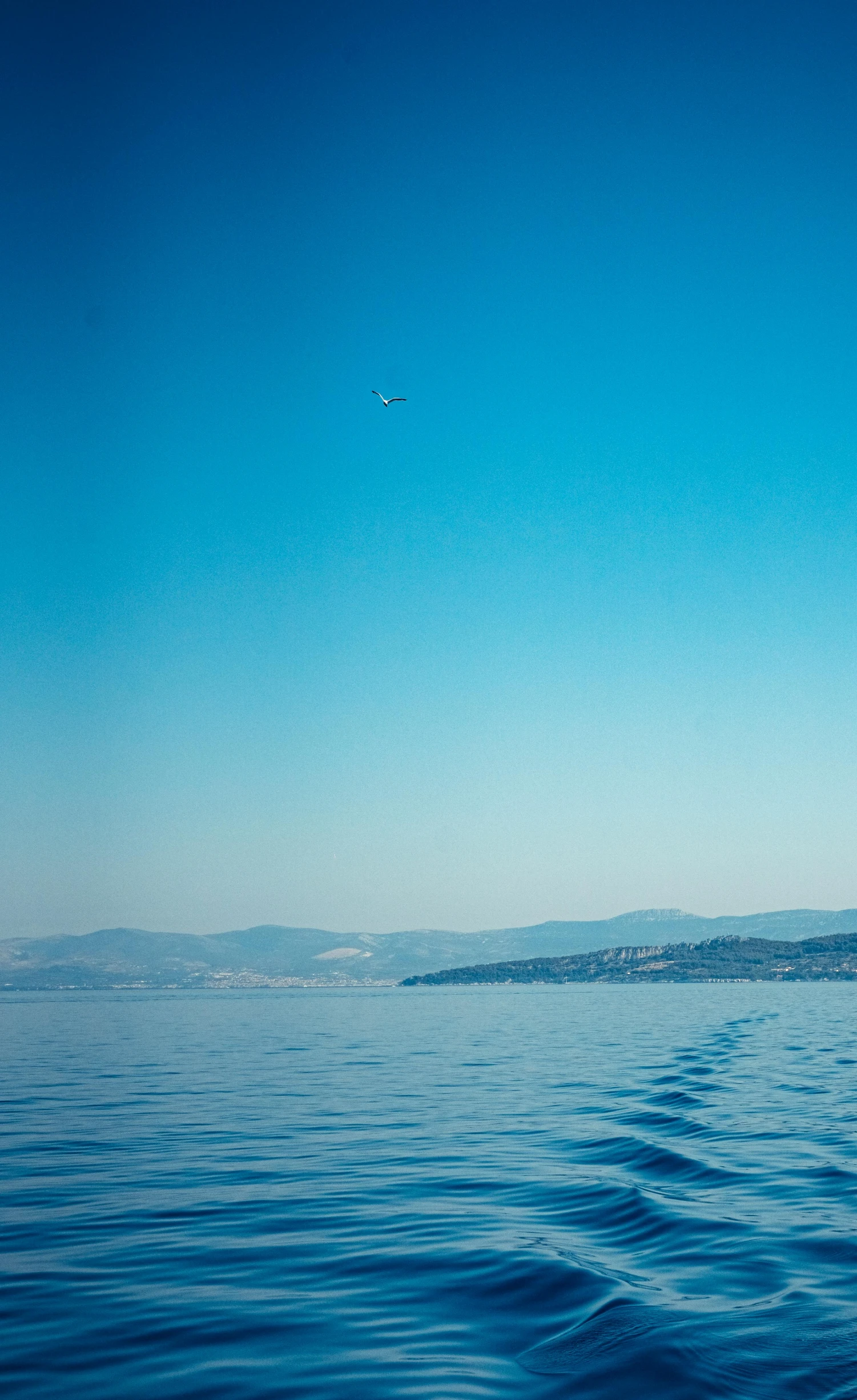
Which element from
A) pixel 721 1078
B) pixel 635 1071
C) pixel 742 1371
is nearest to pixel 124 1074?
pixel 635 1071

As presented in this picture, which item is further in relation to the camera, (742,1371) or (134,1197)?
(134,1197)

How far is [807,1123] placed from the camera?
21656 mm

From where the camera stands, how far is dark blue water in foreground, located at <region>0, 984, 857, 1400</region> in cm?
886

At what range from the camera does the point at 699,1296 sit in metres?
10.5

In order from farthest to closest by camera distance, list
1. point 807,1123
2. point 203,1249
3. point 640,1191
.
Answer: point 807,1123
point 640,1191
point 203,1249

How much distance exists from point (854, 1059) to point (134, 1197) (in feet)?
89.7

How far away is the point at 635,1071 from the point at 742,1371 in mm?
26512

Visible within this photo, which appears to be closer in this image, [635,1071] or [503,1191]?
[503,1191]

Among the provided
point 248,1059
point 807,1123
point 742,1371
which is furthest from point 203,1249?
point 248,1059

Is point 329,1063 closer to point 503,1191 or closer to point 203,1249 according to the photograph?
point 503,1191

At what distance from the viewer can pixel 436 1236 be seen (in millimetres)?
13383

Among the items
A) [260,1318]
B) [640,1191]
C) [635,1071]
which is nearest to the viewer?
[260,1318]

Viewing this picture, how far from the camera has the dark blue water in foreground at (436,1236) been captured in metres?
8.86

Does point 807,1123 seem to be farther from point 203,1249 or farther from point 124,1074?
point 124,1074
